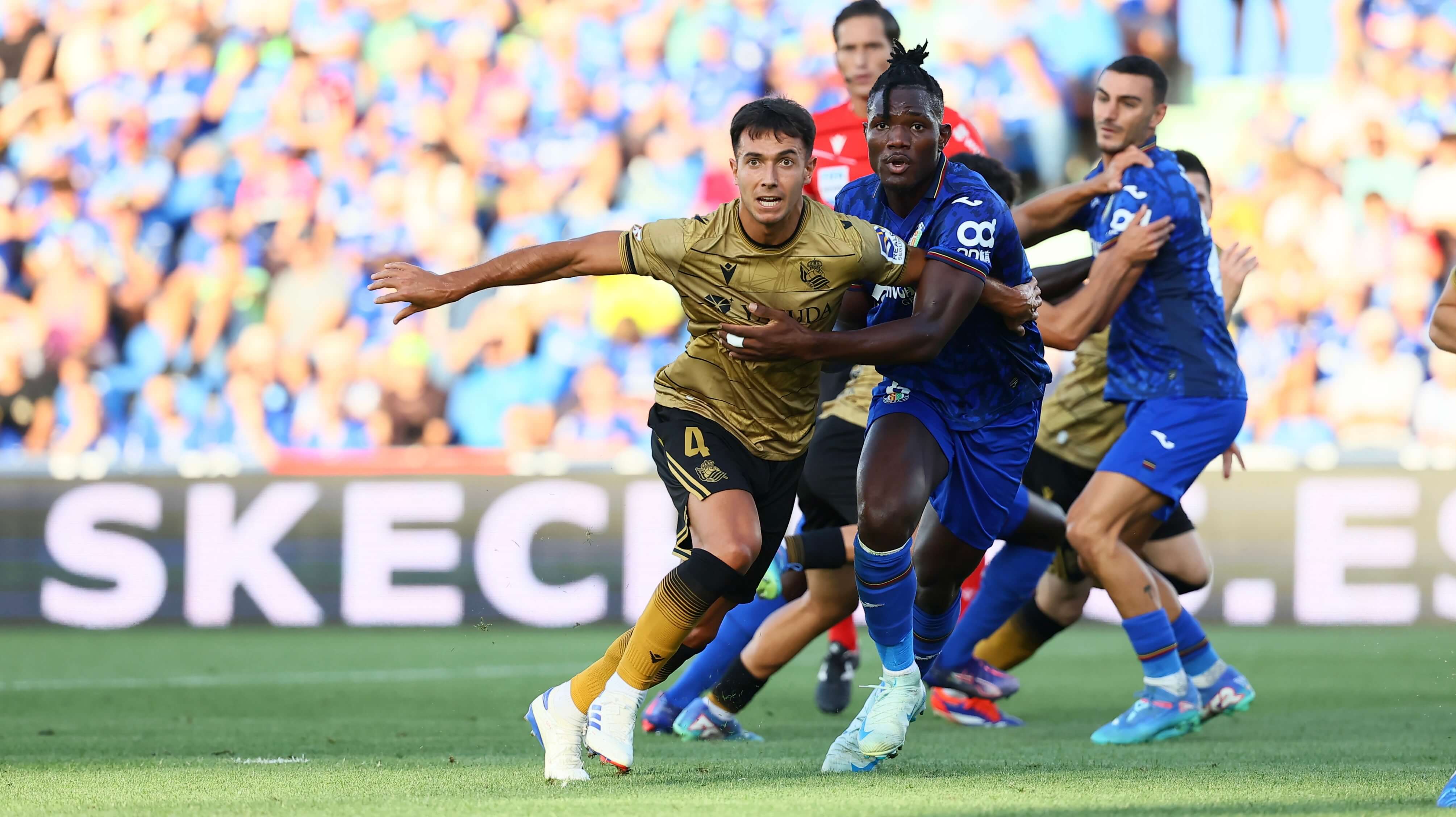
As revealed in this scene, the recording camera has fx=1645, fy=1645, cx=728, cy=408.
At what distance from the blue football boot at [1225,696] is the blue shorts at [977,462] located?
1399 mm

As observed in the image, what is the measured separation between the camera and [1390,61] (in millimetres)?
12047

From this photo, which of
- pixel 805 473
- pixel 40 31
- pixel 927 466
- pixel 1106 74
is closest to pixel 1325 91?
pixel 1106 74

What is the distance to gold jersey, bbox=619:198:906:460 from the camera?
4227 millimetres

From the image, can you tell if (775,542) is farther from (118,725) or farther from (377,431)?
(377,431)

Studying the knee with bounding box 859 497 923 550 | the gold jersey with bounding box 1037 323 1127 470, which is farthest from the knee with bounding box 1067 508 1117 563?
the knee with bounding box 859 497 923 550

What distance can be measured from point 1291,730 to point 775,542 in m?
2.31

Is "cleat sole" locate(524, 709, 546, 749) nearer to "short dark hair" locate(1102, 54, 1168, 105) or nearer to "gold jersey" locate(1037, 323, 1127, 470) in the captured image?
"gold jersey" locate(1037, 323, 1127, 470)

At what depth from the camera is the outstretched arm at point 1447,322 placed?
3682 millimetres

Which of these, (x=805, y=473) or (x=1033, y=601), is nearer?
(x=805, y=473)

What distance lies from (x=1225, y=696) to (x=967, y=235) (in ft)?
7.64

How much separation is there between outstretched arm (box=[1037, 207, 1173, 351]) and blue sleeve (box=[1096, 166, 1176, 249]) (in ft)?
0.09

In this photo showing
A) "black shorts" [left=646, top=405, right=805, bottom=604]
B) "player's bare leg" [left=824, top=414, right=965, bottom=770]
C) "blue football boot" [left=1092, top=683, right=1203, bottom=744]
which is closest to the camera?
"black shorts" [left=646, top=405, right=805, bottom=604]

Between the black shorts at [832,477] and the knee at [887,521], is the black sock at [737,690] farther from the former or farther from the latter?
the knee at [887,521]

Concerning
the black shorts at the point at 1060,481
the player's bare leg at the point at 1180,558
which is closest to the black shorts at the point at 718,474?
the black shorts at the point at 1060,481
